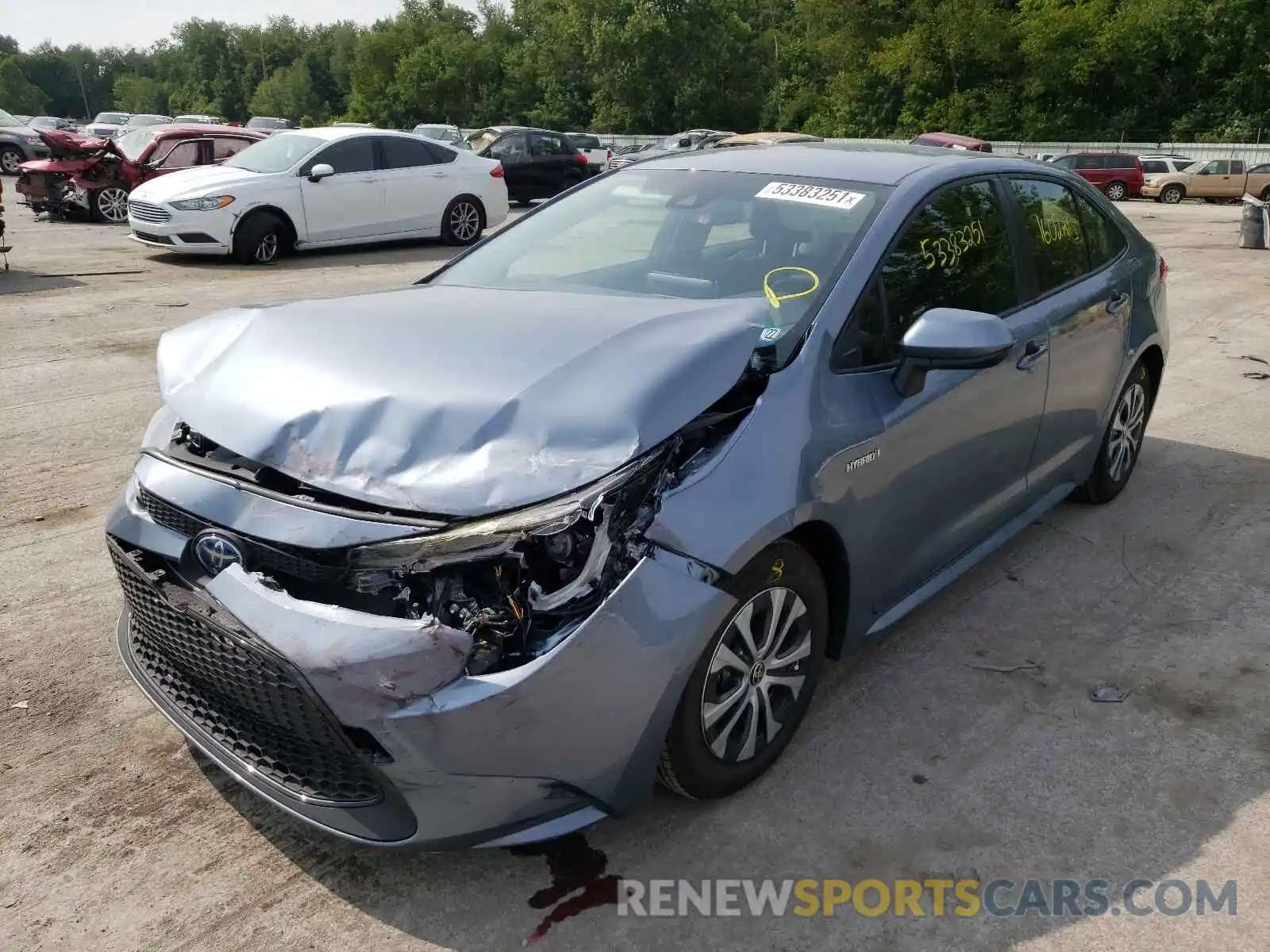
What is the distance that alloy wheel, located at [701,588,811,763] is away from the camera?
105 inches

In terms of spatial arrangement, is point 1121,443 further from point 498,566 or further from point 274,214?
point 274,214

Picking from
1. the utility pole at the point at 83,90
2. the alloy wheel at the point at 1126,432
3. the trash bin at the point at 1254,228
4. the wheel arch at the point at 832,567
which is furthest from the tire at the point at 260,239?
the utility pole at the point at 83,90

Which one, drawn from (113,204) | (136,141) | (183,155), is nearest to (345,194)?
(183,155)

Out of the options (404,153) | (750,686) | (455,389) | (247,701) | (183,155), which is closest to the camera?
(247,701)

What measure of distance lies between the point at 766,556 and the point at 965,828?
0.92m

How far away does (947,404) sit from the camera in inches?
133

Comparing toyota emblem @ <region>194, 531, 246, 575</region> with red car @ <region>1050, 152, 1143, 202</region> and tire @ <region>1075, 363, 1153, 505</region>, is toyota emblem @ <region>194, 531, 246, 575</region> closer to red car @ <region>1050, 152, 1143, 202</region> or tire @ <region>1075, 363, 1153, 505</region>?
tire @ <region>1075, 363, 1153, 505</region>

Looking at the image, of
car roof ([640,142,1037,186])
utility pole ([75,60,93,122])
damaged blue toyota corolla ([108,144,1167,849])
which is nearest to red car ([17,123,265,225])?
car roof ([640,142,1037,186])

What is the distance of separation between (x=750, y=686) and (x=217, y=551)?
4.51 feet

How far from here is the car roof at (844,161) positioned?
143 inches

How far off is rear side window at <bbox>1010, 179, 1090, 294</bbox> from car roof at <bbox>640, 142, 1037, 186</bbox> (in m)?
0.12

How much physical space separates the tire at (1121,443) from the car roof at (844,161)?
1267 mm

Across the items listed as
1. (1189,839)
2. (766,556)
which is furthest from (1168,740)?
(766,556)

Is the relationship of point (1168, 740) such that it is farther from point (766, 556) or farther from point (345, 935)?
point (345, 935)
